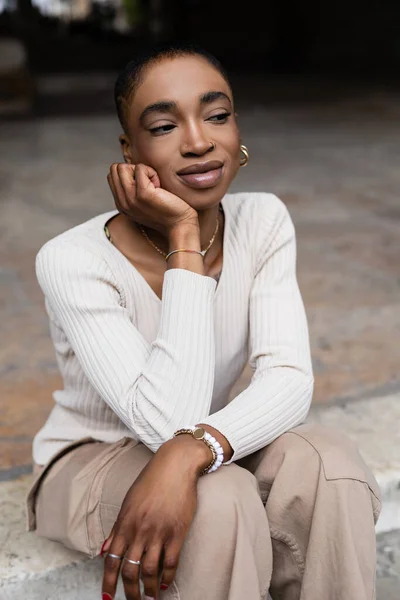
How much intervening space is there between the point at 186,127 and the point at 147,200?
189mm

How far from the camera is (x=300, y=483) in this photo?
168cm

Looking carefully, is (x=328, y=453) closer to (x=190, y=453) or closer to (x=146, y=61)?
(x=190, y=453)

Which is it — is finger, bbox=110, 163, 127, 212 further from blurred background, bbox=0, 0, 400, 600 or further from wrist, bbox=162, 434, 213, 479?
blurred background, bbox=0, 0, 400, 600

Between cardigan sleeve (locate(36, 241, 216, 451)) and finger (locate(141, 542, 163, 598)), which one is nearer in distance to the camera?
finger (locate(141, 542, 163, 598))

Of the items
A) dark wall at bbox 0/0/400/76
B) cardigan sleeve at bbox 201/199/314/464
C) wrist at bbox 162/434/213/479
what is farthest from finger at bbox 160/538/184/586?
dark wall at bbox 0/0/400/76

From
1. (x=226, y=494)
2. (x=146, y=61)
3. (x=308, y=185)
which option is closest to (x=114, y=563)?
(x=226, y=494)

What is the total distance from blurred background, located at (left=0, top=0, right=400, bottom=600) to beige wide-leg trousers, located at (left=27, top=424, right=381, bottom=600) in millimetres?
571

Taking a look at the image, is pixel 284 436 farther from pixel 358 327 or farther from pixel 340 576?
pixel 358 327

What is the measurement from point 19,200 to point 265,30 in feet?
50.6

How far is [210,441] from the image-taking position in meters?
1.65

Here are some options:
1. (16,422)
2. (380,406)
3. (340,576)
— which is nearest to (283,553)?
(340,576)

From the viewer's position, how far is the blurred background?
2861 millimetres

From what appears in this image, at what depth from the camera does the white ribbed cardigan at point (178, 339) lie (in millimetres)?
1727

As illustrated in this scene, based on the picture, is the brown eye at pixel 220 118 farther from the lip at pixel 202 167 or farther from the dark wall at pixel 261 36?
the dark wall at pixel 261 36
